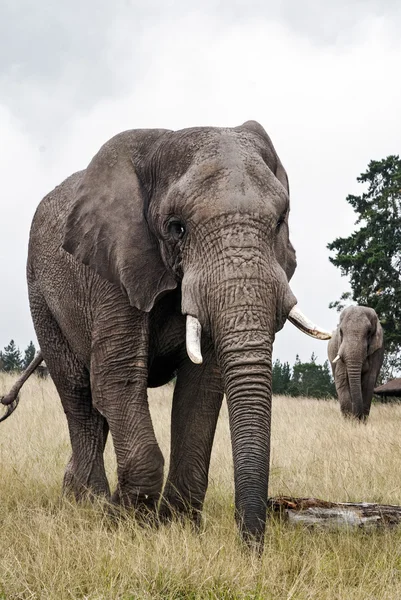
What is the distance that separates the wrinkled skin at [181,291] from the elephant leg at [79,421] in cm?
55

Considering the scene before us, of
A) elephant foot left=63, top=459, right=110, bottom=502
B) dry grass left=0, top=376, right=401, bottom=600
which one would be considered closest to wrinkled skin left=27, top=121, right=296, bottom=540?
dry grass left=0, top=376, right=401, bottom=600

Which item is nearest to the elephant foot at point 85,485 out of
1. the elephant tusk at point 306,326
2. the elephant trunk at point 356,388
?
the elephant tusk at point 306,326

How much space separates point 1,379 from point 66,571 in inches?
558

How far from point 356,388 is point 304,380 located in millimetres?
24555

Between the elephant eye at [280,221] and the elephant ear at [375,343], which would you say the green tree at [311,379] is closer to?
the elephant ear at [375,343]

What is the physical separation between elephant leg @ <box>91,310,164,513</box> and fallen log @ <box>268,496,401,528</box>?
0.75m

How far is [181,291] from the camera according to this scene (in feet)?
16.0

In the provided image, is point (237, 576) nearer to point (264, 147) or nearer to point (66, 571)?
point (66, 571)

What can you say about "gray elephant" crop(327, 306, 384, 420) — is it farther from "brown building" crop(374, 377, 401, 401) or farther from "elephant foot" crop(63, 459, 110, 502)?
"elephant foot" crop(63, 459, 110, 502)

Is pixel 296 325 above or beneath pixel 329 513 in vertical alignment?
above

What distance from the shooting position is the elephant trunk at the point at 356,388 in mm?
15273

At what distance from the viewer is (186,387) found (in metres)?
5.55

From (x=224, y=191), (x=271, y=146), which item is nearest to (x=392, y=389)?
(x=271, y=146)

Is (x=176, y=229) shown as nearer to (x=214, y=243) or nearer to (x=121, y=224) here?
(x=214, y=243)
